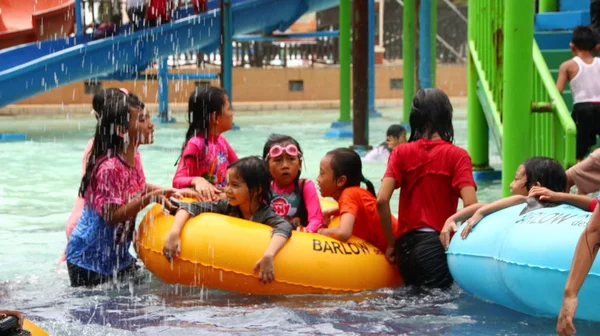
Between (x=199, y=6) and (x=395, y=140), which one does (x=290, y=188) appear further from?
(x=199, y=6)

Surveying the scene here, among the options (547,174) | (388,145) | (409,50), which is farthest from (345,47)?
(547,174)

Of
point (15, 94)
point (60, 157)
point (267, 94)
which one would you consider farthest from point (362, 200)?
point (267, 94)

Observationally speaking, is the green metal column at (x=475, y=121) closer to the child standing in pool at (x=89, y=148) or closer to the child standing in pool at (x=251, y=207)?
the child standing in pool at (x=251, y=207)

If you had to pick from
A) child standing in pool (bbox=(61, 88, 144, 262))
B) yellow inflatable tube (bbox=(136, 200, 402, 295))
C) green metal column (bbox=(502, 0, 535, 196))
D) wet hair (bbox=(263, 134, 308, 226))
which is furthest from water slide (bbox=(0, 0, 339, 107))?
yellow inflatable tube (bbox=(136, 200, 402, 295))

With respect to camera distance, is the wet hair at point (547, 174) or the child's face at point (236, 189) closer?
the wet hair at point (547, 174)

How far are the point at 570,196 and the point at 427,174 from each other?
81 centimetres

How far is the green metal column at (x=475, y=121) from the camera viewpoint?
31.6ft

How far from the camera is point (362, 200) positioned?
571 cm

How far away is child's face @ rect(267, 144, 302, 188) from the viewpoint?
5.67m

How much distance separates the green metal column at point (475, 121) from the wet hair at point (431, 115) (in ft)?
13.4

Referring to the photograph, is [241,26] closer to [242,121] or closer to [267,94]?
[242,121]

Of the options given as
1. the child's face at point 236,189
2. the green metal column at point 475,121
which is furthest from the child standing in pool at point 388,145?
the child's face at point 236,189

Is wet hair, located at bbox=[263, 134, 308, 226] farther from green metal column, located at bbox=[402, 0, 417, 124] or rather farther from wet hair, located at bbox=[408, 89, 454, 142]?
green metal column, located at bbox=[402, 0, 417, 124]

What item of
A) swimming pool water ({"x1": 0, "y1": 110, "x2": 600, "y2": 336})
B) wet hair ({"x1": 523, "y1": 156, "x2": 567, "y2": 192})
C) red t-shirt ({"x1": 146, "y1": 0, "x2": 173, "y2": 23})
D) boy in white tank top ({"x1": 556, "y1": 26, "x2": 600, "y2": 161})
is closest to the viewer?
swimming pool water ({"x1": 0, "y1": 110, "x2": 600, "y2": 336})
